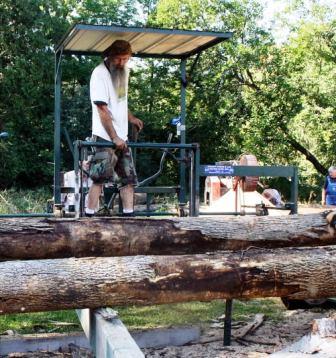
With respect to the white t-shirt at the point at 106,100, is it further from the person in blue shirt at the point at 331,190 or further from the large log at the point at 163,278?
the person in blue shirt at the point at 331,190

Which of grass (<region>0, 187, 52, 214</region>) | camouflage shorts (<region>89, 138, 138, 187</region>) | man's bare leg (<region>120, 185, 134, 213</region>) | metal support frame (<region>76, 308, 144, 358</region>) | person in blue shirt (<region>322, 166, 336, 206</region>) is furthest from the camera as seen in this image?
grass (<region>0, 187, 52, 214</region>)

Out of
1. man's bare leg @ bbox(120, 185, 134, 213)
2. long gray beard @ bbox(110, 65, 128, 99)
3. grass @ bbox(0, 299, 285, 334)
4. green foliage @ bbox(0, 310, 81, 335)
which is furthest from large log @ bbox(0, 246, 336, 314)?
long gray beard @ bbox(110, 65, 128, 99)

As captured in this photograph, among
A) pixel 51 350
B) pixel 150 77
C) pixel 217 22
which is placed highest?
pixel 217 22

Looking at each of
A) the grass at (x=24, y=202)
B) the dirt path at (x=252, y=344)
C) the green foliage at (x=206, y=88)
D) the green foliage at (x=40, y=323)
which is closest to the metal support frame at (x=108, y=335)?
the dirt path at (x=252, y=344)

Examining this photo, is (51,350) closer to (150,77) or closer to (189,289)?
(189,289)

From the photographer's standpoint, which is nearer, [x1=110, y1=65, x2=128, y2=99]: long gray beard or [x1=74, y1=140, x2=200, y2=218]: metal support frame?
[x1=74, y1=140, x2=200, y2=218]: metal support frame

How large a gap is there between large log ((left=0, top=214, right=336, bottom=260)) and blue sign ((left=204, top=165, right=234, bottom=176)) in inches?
65.0

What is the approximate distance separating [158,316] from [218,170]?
187cm

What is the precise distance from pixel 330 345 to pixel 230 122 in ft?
67.4

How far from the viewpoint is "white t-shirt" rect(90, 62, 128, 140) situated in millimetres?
6055

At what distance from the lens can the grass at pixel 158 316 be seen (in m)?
4.93

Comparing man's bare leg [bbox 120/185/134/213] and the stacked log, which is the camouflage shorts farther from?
the stacked log

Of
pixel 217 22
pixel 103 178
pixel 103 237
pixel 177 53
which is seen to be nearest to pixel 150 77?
pixel 217 22

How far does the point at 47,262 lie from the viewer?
3.89 metres
